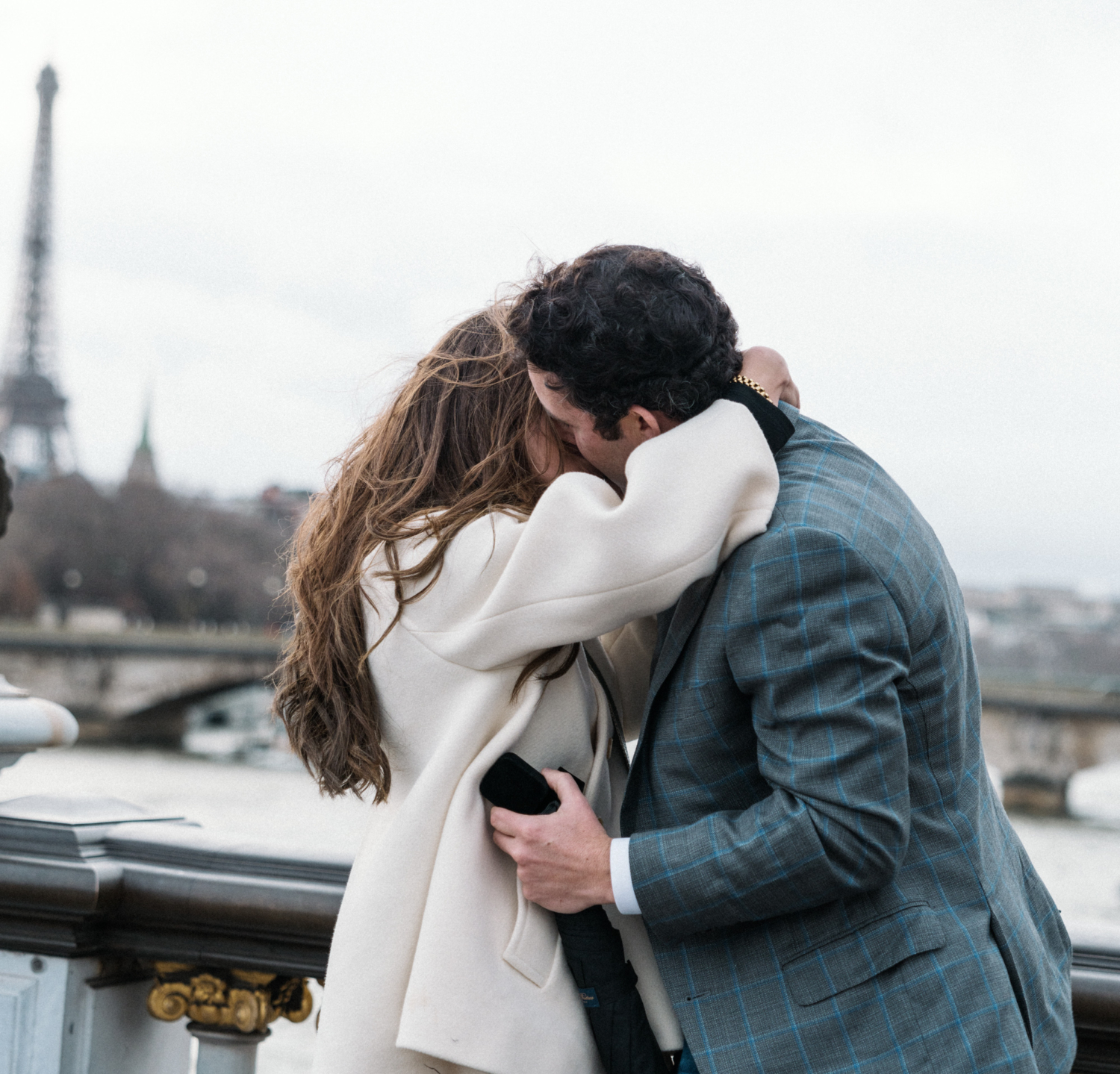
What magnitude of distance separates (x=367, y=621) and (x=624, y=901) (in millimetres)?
385

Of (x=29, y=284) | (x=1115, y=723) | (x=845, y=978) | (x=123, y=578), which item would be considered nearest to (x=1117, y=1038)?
(x=845, y=978)

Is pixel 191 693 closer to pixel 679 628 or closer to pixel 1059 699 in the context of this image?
pixel 1059 699

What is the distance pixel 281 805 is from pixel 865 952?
18.3 meters

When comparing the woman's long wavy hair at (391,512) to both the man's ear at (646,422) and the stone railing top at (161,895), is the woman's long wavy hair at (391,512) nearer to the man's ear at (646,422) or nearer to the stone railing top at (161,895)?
the man's ear at (646,422)

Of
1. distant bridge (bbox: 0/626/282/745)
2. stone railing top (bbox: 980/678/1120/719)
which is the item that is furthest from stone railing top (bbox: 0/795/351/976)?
distant bridge (bbox: 0/626/282/745)

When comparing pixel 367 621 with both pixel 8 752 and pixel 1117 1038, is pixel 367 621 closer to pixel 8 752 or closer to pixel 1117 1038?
pixel 8 752

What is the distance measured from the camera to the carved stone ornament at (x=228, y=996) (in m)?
1.70

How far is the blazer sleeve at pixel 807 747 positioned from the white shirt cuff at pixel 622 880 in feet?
0.08

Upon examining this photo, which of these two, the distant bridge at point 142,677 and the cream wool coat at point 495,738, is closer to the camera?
the cream wool coat at point 495,738

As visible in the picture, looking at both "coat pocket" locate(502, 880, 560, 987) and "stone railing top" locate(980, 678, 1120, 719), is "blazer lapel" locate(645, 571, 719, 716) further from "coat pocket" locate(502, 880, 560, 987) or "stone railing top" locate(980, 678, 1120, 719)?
"stone railing top" locate(980, 678, 1120, 719)

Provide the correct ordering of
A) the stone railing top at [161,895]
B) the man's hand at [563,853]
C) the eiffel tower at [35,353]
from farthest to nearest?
1. the eiffel tower at [35,353]
2. the stone railing top at [161,895]
3. the man's hand at [563,853]

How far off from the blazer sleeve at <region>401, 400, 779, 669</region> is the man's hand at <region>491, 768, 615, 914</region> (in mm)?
157

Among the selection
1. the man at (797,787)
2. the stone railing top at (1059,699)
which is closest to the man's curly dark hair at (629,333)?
the man at (797,787)

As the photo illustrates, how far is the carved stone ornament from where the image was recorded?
1.70 m
